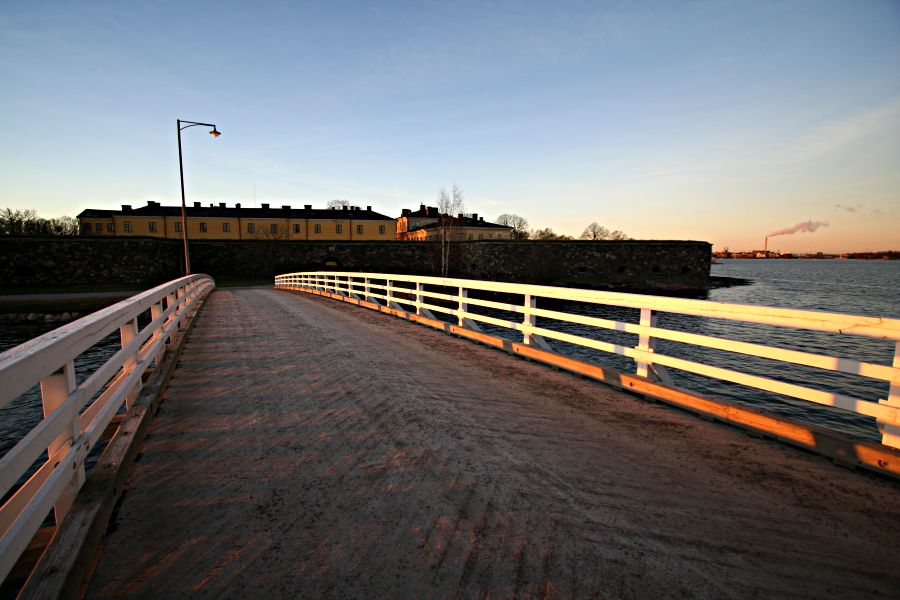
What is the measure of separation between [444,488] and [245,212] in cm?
8131

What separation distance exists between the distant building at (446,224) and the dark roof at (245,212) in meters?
9.48

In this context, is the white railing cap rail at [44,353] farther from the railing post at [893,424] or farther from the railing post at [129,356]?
the railing post at [893,424]

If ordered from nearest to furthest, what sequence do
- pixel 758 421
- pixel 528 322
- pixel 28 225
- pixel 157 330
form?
pixel 758 421, pixel 157 330, pixel 528 322, pixel 28 225

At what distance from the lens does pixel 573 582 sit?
2.21m

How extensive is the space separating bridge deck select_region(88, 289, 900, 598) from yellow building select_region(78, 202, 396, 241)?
6905 cm

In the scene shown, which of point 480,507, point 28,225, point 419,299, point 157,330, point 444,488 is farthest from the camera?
point 28,225

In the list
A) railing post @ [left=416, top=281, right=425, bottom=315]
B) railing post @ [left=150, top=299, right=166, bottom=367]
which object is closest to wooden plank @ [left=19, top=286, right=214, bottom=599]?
railing post @ [left=150, top=299, right=166, bottom=367]

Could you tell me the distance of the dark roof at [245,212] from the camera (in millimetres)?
69562

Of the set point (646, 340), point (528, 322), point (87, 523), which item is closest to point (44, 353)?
point (87, 523)

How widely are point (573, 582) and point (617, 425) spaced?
2.35m

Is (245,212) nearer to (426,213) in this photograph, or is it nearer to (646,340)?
(426,213)

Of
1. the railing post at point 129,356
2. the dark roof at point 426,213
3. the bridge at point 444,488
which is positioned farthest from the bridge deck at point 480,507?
the dark roof at point 426,213

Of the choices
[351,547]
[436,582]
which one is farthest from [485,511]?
[351,547]

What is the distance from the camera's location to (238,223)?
71.9 metres
